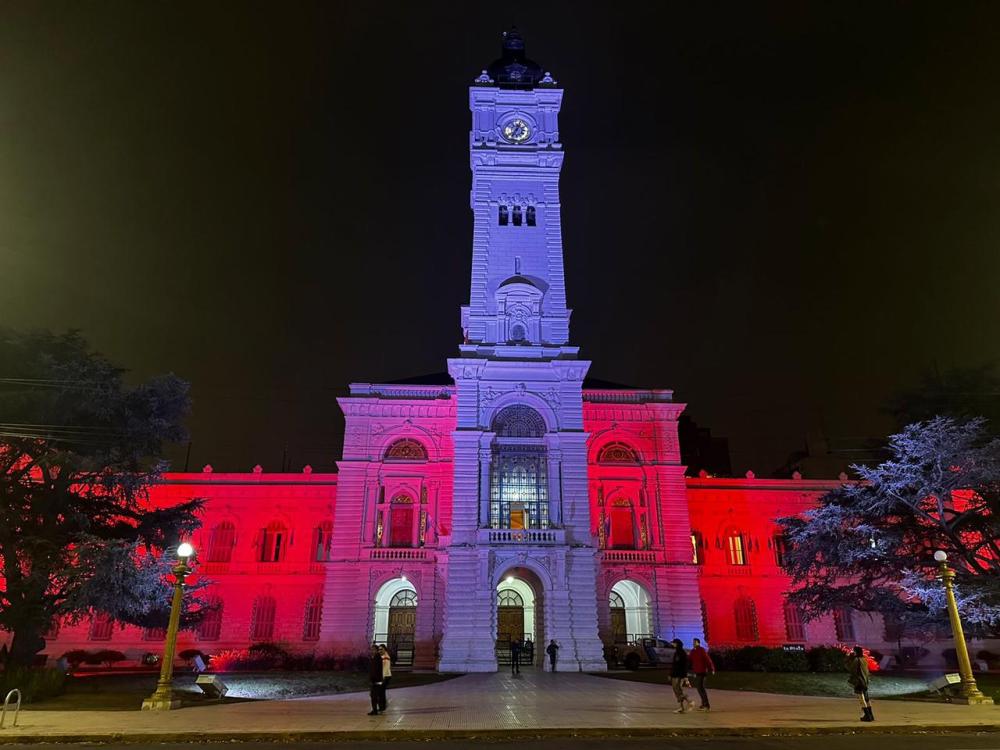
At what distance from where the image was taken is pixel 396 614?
39844mm

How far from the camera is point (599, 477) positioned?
1649 inches

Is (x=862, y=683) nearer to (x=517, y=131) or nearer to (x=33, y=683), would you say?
(x=33, y=683)

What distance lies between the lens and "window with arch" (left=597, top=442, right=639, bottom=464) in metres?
42.5

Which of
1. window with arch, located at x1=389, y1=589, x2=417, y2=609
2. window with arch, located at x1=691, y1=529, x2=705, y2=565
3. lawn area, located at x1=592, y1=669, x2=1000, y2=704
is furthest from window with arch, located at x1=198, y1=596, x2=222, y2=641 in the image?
window with arch, located at x1=691, y1=529, x2=705, y2=565

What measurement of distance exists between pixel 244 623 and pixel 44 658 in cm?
1078

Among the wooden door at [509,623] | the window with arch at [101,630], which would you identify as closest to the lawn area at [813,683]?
the wooden door at [509,623]

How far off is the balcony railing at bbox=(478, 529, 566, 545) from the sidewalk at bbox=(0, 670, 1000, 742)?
43.1 ft

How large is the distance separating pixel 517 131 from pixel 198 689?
3684cm

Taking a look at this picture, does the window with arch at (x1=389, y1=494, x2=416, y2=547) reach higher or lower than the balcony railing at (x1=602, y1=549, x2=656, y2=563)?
higher

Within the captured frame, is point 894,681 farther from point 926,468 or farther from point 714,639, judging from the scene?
point 714,639

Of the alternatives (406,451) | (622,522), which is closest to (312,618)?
(406,451)

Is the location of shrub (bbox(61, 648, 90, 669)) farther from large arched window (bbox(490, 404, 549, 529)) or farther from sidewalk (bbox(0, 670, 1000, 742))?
sidewalk (bbox(0, 670, 1000, 742))

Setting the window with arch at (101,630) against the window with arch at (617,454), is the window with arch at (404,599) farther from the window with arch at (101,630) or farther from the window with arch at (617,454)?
the window with arch at (101,630)


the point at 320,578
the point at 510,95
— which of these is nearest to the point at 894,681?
the point at 320,578
